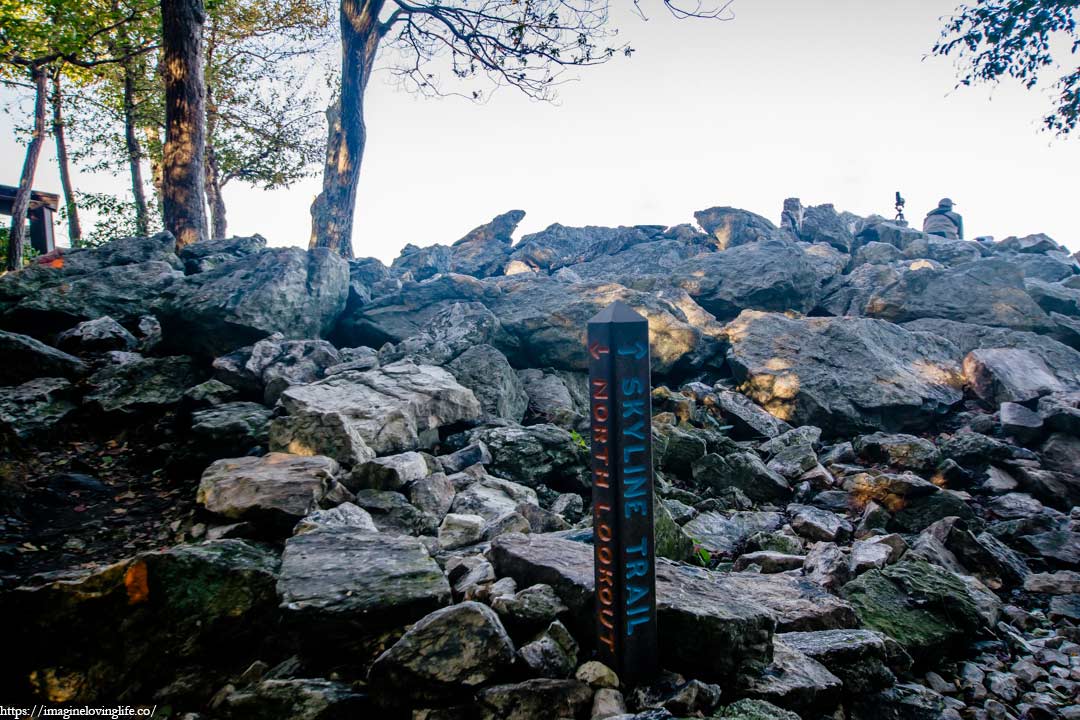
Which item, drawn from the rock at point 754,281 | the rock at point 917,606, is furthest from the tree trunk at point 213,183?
the rock at point 917,606

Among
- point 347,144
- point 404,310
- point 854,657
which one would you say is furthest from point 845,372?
point 347,144

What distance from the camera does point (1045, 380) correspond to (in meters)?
9.01

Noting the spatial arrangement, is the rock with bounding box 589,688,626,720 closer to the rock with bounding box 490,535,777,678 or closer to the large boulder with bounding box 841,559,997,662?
the rock with bounding box 490,535,777,678

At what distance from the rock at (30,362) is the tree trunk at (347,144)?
800 cm

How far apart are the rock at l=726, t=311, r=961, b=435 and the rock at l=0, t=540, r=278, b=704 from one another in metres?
8.07

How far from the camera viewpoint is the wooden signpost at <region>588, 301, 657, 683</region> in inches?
112

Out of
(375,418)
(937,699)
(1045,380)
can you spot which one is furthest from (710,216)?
(937,699)

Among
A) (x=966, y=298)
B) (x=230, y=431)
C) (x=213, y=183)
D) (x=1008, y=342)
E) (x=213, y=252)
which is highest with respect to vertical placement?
(x=213, y=183)

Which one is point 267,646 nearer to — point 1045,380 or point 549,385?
point 549,385

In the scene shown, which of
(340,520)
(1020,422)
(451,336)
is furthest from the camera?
(451,336)

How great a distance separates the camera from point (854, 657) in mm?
3273

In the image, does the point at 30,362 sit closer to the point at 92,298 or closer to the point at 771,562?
the point at 92,298

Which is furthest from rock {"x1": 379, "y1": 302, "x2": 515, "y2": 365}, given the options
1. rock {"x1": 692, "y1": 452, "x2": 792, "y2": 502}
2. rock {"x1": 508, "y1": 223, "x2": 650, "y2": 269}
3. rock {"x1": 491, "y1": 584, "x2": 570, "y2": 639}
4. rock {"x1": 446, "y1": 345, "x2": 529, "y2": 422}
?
rock {"x1": 508, "y1": 223, "x2": 650, "y2": 269}

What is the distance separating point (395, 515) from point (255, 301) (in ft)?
17.8
